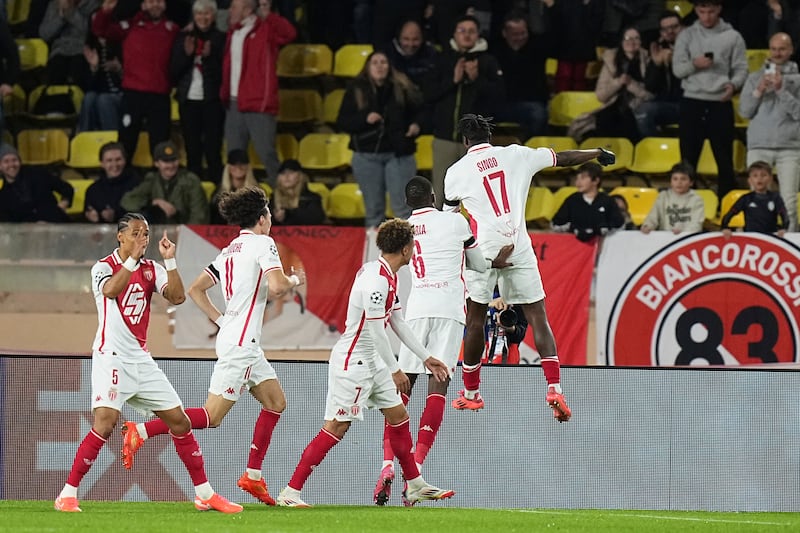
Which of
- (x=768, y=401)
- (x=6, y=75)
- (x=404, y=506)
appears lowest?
(x=404, y=506)

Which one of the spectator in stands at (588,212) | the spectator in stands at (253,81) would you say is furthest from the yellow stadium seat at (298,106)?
the spectator in stands at (588,212)

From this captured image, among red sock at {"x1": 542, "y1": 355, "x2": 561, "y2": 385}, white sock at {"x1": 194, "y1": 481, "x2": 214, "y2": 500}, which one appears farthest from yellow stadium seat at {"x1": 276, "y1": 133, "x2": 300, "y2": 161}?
white sock at {"x1": 194, "y1": 481, "x2": 214, "y2": 500}

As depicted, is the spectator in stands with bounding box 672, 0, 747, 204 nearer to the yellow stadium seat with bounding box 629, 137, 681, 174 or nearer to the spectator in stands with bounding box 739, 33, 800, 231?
the spectator in stands with bounding box 739, 33, 800, 231

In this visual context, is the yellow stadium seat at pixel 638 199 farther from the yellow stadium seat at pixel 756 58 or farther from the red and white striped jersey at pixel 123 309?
the red and white striped jersey at pixel 123 309

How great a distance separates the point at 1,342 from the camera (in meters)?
14.3

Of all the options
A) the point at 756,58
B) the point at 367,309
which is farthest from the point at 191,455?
the point at 756,58

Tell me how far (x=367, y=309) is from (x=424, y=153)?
823 centimetres

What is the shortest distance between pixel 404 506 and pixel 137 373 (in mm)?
2509

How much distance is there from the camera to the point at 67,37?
18.3 m

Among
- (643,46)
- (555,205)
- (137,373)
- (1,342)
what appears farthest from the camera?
(643,46)

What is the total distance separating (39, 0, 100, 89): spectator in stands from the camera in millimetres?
18125

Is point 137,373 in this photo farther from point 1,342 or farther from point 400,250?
point 1,342

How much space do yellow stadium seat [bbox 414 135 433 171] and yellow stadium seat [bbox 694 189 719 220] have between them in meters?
3.20

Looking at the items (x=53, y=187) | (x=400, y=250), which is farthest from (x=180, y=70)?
(x=400, y=250)
